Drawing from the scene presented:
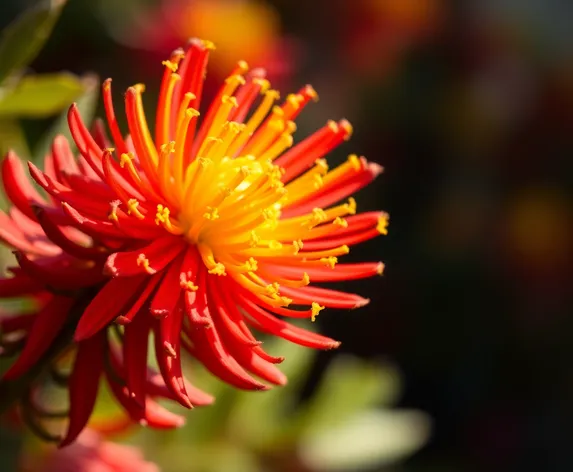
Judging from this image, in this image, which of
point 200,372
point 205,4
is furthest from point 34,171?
point 205,4

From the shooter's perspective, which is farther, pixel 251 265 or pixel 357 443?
pixel 357 443

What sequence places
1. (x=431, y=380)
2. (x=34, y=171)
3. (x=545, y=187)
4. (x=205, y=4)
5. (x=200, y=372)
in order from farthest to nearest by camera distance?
(x=545, y=187), (x=431, y=380), (x=205, y=4), (x=200, y=372), (x=34, y=171)

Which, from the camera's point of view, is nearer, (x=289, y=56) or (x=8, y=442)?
(x=8, y=442)

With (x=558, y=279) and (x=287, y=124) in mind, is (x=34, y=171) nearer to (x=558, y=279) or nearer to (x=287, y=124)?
(x=287, y=124)

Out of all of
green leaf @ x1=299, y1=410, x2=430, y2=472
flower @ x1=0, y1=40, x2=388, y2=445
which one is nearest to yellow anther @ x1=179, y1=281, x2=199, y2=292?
flower @ x1=0, y1=40, x2=388, y2=445

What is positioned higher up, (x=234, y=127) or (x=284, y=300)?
(x=234, y=127)

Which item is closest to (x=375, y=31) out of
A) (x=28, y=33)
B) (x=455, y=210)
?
(x=455, y=210)

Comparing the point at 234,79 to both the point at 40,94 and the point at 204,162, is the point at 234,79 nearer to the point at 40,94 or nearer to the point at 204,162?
the point at 204,162
